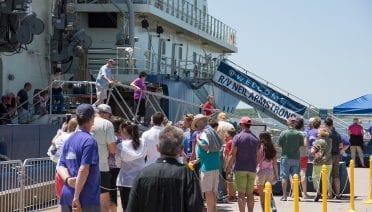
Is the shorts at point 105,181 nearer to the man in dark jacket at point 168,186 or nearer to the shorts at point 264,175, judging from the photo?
the shorts at point 264,175

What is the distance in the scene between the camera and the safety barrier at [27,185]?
1111 centimetres

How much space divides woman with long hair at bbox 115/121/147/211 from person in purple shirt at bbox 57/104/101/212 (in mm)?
2269

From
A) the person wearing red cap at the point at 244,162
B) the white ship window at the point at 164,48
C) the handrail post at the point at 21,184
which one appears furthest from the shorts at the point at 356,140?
the handrail post at the point at 21,184

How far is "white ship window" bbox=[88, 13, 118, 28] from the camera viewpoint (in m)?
27.4

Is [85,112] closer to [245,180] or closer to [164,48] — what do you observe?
[245,180]

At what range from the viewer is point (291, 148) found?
43.6 feet

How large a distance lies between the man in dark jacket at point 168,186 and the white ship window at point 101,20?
22.6 meters

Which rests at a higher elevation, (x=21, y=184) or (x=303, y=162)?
(x=303, y=162)

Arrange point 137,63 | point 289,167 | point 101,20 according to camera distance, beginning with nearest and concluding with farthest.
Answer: point 289,167 < point 137,63 < point 101,20

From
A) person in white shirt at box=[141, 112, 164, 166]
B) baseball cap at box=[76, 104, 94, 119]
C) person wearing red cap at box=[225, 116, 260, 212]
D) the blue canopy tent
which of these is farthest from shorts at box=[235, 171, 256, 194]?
the blue canopy tent

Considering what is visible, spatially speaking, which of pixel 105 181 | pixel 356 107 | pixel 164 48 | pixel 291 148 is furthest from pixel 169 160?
pixel 164 48

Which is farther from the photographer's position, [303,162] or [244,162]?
[303,162]

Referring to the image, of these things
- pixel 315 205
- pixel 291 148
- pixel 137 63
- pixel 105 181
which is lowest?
pixel 315 205

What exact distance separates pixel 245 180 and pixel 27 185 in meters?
3.59
